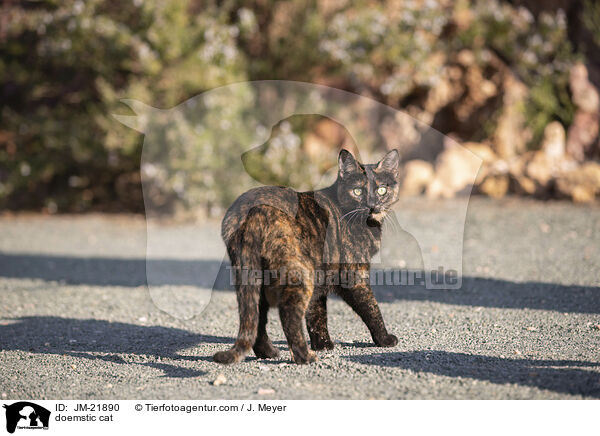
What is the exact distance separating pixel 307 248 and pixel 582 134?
28.7ft

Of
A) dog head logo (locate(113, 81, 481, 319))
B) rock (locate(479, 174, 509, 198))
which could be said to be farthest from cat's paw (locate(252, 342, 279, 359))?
rock (locate(479, 174, 509, 198))

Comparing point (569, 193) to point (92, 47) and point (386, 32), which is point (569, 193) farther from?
point (92, 47)

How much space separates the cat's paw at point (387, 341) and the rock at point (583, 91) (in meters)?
8.61

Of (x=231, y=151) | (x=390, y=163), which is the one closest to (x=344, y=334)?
(x=390, y=163)

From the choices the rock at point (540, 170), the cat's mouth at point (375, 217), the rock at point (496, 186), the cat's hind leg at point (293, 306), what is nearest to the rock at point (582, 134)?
the rock at point (540, 170)

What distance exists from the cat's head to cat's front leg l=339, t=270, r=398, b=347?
39cm

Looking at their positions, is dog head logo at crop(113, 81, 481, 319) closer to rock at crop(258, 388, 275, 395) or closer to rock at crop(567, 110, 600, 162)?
rock at crop(567, 110, 600, 162)

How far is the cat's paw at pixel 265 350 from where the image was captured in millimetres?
3998

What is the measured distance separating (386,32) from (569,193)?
4.05 metres

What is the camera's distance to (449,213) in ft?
29.9

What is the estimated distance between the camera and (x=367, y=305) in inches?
157

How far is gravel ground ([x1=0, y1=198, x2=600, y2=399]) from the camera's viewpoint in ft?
11.6

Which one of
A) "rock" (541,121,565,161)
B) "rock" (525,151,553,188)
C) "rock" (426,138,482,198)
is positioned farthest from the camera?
"rock" (541,121,565,161)
